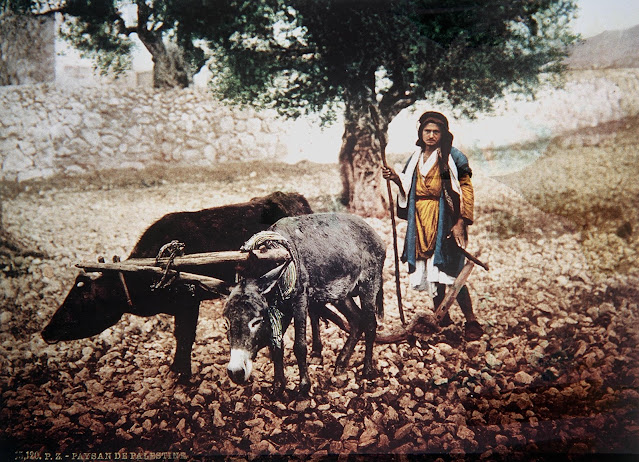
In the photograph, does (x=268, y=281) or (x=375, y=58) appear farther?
(x=375, y=58)

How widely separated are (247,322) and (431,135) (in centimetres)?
177

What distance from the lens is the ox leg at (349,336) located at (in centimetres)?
278

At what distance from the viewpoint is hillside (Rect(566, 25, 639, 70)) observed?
2.90 meters

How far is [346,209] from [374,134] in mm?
591

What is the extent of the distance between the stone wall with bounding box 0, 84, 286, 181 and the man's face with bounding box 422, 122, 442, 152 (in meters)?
1.04

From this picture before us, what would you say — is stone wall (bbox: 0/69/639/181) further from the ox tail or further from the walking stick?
the ox tail

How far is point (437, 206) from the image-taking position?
2.83m

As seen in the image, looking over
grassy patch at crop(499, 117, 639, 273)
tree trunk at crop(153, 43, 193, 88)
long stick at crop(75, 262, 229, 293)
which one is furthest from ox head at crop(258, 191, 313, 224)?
grassy patch at crop(499, 117, 639, 273)

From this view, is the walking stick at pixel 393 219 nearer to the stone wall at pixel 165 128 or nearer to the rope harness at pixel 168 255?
the stone wall at pixel 165 128

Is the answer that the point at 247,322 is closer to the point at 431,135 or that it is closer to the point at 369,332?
the point at 369,332

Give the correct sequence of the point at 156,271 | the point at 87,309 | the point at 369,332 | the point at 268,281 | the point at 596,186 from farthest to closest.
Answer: the point at 596,186 < the point at 369,332 < the point at 87,309 < the point at 156,271 < the point at 268,281

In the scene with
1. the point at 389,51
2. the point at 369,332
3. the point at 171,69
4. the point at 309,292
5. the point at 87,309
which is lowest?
the point at 369,332

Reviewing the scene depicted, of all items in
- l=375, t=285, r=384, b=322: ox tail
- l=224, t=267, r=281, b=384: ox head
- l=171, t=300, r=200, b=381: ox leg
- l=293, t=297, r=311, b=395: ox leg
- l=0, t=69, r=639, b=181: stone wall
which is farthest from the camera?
l=0, t=69, r=639, b=181: stone wall

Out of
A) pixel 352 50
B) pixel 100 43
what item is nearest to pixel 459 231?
pixel 352 50
